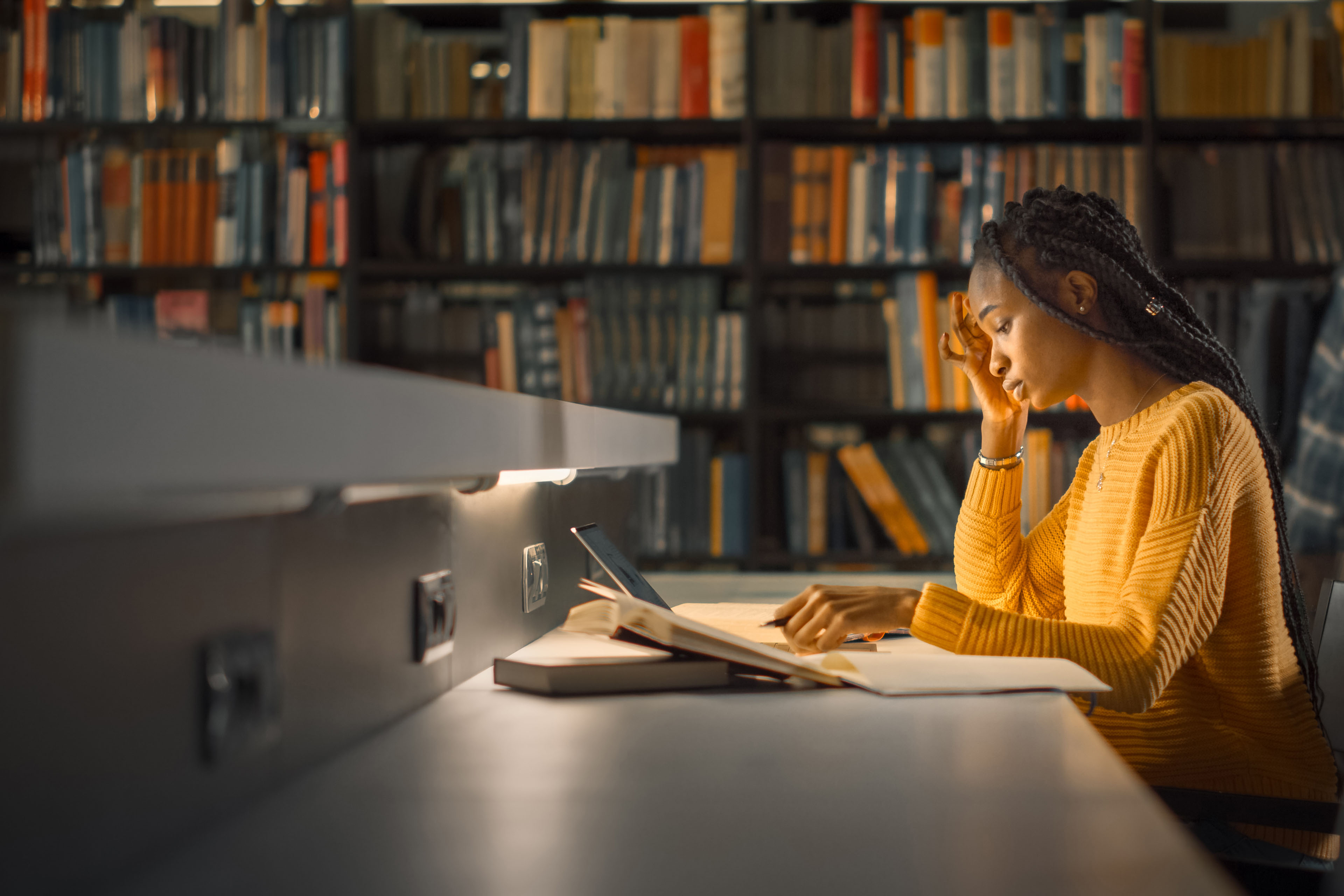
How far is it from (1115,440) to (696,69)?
64.4 inches

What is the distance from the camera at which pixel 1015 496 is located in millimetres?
1396

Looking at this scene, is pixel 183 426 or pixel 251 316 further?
pixel 251 316

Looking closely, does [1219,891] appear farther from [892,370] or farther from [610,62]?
[610,62]

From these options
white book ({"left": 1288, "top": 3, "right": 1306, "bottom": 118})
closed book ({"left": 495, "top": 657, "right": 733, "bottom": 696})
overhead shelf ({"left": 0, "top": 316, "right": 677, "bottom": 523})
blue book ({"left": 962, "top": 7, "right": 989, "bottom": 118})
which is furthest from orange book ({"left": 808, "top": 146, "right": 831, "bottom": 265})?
overhead shelf ({"left": 0, "top": 316, "right": 677, "bottom": 523})

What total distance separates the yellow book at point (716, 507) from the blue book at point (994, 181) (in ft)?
2.90

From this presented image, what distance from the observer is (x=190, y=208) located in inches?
99.4

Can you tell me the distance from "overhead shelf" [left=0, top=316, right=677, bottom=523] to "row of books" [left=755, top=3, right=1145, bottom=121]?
2.04m

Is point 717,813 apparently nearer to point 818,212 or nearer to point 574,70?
point 818,212

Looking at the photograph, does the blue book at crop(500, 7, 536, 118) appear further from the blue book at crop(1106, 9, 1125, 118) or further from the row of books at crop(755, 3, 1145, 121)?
the blue book at crop(1106, 9, 1125, 118)

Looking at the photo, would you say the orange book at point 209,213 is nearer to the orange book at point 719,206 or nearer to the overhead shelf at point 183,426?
the orange book at point 719,206

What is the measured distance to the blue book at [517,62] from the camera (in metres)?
2.48

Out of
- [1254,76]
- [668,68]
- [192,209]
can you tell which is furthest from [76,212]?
[1254,76]

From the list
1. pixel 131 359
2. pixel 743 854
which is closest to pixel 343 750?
pixel 743 854

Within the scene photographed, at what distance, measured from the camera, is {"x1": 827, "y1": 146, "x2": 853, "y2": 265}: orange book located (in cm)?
244
